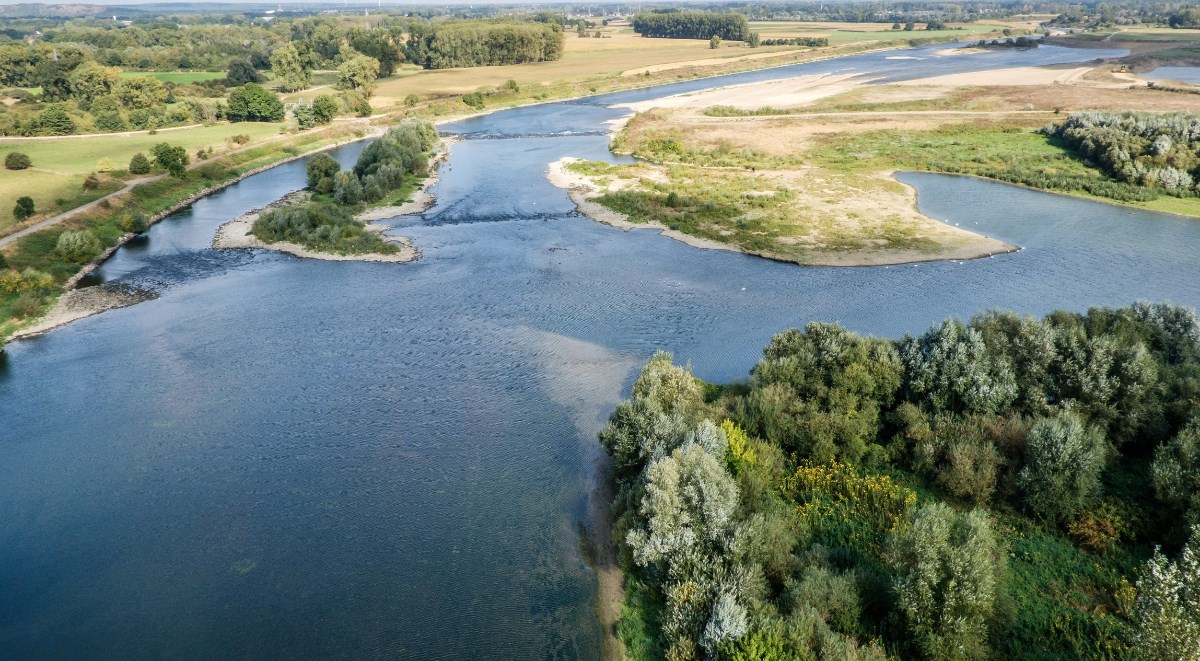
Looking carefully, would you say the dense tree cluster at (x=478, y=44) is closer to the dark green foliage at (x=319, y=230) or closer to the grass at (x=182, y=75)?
the grass at (x=182, y=75)

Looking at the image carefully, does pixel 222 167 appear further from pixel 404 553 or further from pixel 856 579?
pixel 856 579

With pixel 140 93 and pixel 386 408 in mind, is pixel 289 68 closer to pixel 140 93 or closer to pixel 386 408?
pixel 140 93

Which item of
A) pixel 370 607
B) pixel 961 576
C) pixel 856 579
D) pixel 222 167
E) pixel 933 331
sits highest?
pixel 222 167

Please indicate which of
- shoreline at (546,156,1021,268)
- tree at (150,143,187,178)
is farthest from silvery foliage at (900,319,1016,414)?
tree at (150,143,187,178)

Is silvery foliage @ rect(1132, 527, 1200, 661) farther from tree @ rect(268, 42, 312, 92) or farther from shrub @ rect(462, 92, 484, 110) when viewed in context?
tree @ rect(268, 42, 312, 92)

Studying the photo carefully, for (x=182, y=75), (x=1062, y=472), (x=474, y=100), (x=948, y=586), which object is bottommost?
(x=948, y=586)

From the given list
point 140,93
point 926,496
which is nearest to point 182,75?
point 140,93

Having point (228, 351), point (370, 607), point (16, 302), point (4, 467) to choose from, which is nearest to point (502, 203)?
point (228, 351)
